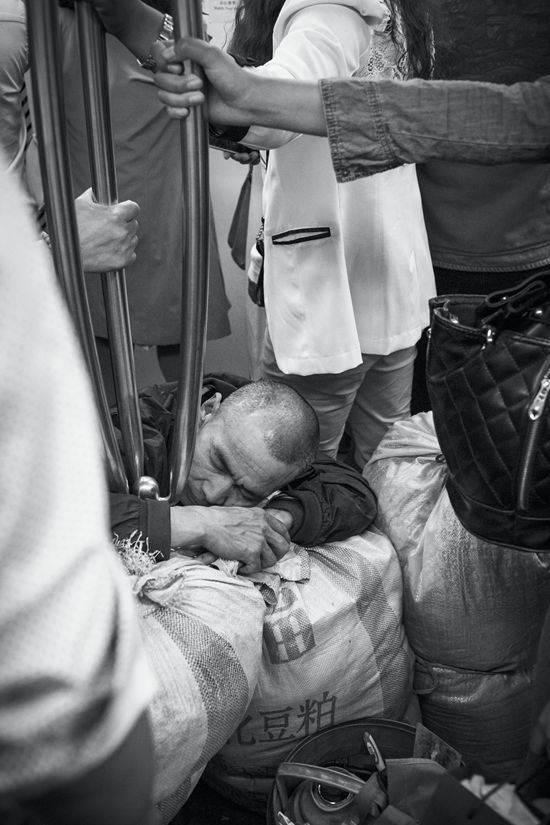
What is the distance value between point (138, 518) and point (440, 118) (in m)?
0.70

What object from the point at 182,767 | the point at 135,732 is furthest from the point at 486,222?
the point at 135,732

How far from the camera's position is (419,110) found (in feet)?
3.63

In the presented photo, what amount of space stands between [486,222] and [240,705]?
117 centimetres

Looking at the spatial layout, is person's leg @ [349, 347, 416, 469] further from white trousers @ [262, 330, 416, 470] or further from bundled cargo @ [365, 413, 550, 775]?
bundled cargo @ [365, 413, 550, 775]

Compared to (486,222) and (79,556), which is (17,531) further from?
(486,222)

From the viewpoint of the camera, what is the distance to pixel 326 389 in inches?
61.4

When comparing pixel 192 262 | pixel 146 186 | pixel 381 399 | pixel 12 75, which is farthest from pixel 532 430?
pixel 146 186

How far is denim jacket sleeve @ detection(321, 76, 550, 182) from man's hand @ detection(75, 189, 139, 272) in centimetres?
31

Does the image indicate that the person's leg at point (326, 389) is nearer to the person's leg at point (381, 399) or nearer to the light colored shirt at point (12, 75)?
the person's leg at point (381, 399)

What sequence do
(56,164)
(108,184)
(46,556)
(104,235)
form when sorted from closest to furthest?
(46,556) → (56,164) → (108,184) → (104,235)

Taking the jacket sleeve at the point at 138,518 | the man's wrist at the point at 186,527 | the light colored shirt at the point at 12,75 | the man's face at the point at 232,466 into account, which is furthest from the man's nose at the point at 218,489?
the light colored shirt at the point at 12,75

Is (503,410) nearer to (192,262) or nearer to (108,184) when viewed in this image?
(192,262)

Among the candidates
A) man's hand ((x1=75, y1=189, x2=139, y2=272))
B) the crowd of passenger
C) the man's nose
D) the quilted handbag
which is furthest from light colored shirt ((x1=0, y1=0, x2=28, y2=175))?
the quilted handbag

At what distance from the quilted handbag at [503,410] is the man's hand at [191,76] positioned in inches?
15.6
